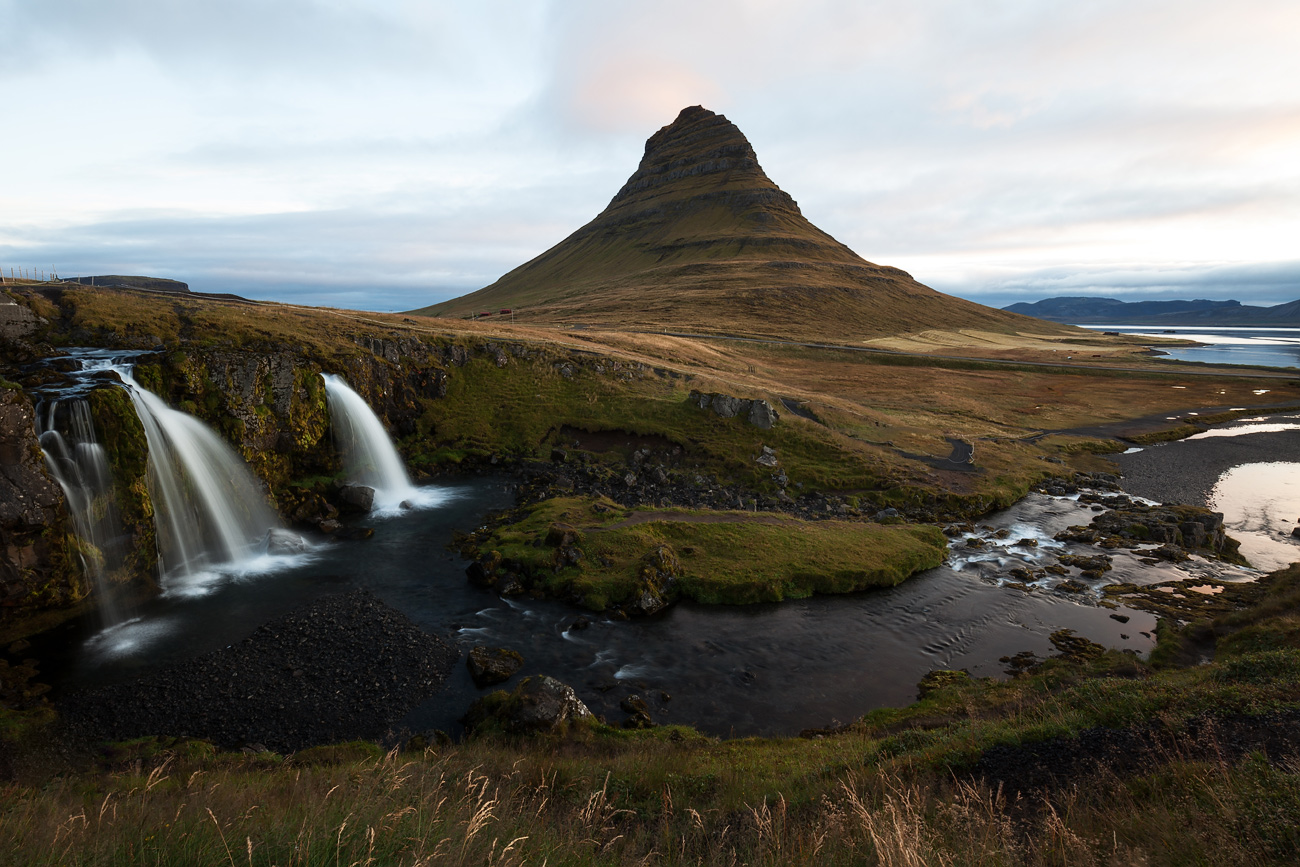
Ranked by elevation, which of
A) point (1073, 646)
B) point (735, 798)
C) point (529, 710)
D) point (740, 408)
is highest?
point (740, 408)

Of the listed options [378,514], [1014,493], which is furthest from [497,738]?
[1014,493]

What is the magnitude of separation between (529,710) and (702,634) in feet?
30.8

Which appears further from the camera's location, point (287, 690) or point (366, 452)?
point (366, 452)

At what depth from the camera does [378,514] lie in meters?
36.9

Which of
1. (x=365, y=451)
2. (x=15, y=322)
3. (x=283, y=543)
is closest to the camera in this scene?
(x=283, y=543)

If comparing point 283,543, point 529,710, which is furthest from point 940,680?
point 283,543

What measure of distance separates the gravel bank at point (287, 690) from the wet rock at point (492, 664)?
1.10 metres

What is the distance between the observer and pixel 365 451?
4144cm

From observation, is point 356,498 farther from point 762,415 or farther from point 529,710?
point 762,415

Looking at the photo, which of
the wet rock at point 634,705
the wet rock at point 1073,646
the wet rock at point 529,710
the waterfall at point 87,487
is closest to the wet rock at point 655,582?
the wet rock at point 634,705

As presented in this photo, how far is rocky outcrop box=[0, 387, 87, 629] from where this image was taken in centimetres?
2184

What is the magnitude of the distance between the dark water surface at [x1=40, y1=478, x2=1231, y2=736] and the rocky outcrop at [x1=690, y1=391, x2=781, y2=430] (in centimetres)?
2062

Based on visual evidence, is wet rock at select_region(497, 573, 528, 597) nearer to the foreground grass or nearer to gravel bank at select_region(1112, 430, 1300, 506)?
the foreground grass

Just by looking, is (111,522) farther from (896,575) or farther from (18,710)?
(896,575)
